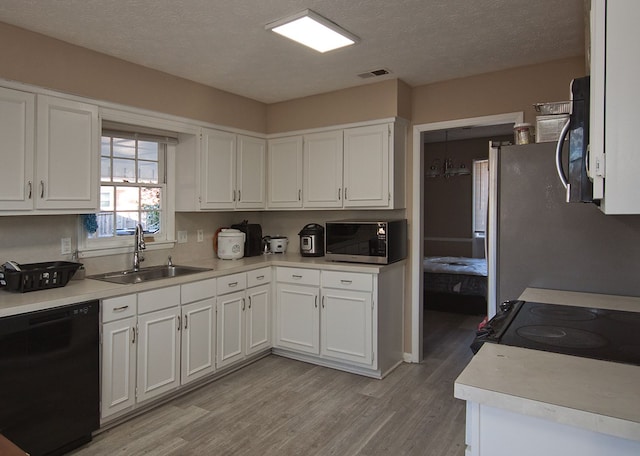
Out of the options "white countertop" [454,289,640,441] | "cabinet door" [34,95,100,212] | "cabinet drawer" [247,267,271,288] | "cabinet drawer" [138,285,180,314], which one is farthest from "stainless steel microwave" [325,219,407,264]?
"white countertop" [454,289,640,441]

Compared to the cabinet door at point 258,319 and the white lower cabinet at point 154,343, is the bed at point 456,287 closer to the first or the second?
the cabinet door at point 258,319

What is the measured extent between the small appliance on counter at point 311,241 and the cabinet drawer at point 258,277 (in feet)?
1.42

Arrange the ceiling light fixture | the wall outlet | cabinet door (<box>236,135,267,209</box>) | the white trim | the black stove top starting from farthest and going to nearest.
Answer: cabinet door (<box>236,135,267,209</box>) → the white trim → the wall outlet → the ceiling light fixture → the black stove top

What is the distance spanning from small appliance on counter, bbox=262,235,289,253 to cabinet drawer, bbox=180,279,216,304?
3.77 ft

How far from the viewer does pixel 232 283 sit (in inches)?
137

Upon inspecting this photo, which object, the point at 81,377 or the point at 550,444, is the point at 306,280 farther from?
the point at 550,444

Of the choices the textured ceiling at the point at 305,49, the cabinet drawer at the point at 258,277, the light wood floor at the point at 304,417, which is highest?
the textured ceiling at the point at 305,49

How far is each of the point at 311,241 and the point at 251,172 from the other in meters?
0.91

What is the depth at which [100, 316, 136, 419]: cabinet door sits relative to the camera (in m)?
2.56

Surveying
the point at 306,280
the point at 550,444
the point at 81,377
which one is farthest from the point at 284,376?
the point at 550,444

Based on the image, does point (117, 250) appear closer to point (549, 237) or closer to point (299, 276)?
point (299, 276)

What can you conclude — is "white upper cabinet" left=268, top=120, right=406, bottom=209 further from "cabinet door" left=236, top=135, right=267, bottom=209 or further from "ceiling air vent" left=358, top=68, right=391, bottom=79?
"ceiling air vent" left=358, top=68, right=391, bottom=79

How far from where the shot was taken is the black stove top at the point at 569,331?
1.32m

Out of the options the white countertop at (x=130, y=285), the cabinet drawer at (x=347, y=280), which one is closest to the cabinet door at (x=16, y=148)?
the white countertop at (x=130, y=285)
